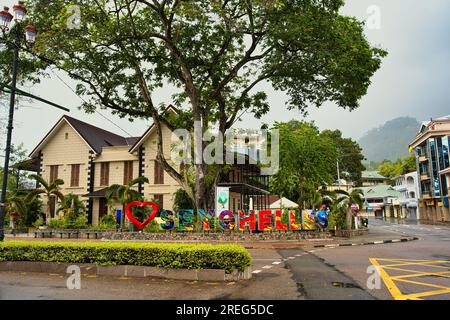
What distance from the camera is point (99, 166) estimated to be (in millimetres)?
33906

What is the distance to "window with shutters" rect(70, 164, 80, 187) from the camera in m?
34.1

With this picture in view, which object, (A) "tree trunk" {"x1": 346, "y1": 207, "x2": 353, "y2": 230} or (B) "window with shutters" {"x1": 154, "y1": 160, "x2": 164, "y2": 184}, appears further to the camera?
(B) "window with shutters" {"x1": 154, "y1": 160, "x2": 164, "y2": 184}

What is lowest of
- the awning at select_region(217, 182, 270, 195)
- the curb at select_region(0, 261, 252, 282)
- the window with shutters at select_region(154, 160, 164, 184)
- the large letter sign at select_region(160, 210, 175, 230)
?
the curb at select_region(0, 261, 252, 282)

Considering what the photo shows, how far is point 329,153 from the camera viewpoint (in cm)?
3281

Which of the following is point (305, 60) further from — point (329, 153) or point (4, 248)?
point (4, 248)

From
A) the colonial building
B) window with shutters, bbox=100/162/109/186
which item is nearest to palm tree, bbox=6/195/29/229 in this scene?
the colonial building

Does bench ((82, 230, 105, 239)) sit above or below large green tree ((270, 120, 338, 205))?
below

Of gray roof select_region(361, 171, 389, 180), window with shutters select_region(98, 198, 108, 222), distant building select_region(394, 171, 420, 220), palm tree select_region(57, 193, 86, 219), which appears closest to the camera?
palm tree select_region(57, 193, 86, 219)

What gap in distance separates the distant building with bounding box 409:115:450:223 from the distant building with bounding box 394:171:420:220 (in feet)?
20.8

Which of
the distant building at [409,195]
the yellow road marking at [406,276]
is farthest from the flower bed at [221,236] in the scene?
the distant building at [409,195]

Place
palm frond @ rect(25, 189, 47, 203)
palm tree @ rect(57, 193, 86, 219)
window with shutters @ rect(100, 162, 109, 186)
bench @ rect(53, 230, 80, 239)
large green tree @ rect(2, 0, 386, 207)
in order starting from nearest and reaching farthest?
large green tree @ rect(2, 0, 386, 207)
bench @ rect(53, 230, 80, 239)
palm frond @ rect(25, 189, 47, 203)
palm tree @ rect(57, 193, 86, 219)
window with shutters @ rect(100, 162, 109, 186)

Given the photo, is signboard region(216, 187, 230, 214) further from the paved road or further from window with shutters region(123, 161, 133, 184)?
window with shutters region(123, 161, 133, 184)

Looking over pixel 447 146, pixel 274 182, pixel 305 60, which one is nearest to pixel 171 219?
pixel 305 60

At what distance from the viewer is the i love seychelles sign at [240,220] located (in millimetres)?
21547
